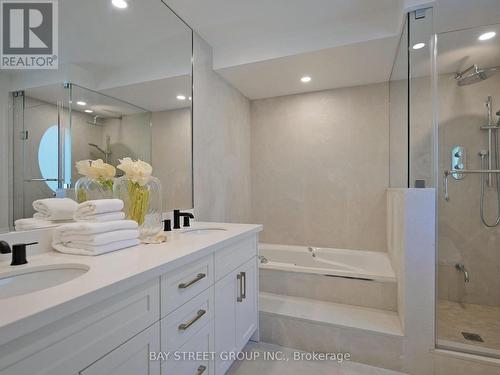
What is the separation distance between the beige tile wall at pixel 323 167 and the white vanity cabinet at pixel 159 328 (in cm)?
153

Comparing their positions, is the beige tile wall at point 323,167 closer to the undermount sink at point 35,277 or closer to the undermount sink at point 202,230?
the undermount sink at point 202,230

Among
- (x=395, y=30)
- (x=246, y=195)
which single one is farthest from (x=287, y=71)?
(x=246, y=195)

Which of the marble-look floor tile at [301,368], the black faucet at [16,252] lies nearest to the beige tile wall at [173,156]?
the black faucet at [16,252]

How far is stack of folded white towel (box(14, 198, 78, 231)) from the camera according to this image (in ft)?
3.34

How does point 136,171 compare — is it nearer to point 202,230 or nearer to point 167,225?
point 167,225

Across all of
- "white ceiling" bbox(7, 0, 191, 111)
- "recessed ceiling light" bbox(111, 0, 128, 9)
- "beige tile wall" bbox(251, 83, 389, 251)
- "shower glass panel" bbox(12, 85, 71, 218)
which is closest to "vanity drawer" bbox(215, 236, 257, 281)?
"shower glass panel" bbox(12, 85, 71, 218)

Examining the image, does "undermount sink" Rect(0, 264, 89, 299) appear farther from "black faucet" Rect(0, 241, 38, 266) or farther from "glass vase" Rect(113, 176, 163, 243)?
"glass vase" Rect(113, 176, 163, 243)

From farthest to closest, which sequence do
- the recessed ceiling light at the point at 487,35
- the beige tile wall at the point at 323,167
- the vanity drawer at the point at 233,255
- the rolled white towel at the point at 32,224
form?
the beige tile wall at the point at 323,167 → the recessed ceiling light at the point at 487,35 → the vanity drawer at the point at 233,255 → the rolled white towel at the point at 32,224

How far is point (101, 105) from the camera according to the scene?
135cm

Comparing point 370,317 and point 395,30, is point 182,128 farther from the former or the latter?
point 370,317

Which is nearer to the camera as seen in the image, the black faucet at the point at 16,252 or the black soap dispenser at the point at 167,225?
the black faucet at the point at 16,252

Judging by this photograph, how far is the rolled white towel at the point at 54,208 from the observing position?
1.06 meters

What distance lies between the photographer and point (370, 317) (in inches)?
71.2

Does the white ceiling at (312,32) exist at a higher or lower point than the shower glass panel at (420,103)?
higher
